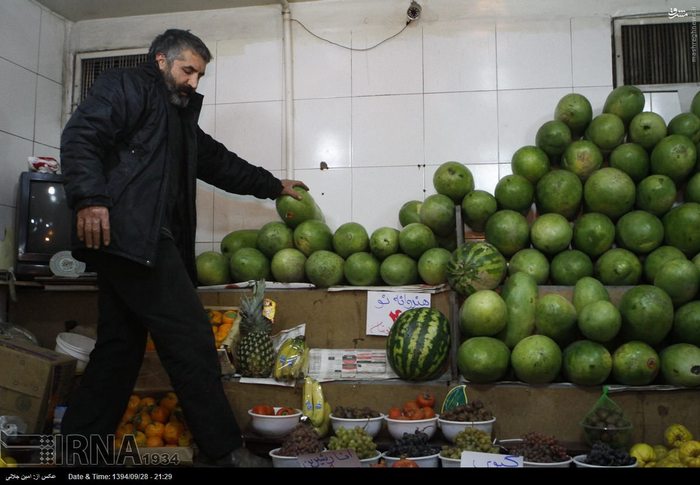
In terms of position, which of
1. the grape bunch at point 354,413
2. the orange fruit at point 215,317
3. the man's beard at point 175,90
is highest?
the man's beard at point 175,90

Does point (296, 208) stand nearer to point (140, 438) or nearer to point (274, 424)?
point (274, 424)

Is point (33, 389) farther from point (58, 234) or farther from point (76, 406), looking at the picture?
point (58, 234)

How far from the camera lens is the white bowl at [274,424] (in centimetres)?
264

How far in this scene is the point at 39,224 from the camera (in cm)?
360

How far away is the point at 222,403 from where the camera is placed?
244 cm

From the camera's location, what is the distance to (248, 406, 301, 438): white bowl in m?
2.64

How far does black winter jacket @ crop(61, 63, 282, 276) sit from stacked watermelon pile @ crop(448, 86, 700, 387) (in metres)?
1.40

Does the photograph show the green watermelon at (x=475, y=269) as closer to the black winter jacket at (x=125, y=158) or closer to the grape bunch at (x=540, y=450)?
the grape bunch at (x=540, y=450)

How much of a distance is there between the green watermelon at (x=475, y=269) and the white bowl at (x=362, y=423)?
0.73m

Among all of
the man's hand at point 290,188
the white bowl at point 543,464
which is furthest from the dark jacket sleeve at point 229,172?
the white bowl at point 543,464

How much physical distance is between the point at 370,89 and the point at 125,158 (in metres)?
1.91

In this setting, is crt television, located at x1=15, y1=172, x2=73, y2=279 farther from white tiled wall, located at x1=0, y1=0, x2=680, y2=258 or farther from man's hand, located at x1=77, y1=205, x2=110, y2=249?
man's hand, located at x1=77, y1=205, x2=110, y2=249

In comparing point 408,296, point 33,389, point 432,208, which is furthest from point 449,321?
point 33,389

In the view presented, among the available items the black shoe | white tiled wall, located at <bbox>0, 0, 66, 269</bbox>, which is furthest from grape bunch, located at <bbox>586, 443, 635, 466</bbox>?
white tiled wall, located at <bbox>0, 0, 66, 269</bbox>
